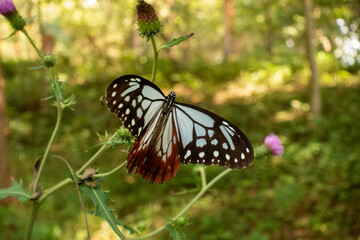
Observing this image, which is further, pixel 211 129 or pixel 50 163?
pixel 50 163

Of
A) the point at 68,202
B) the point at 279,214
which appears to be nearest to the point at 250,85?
the point at 279,214

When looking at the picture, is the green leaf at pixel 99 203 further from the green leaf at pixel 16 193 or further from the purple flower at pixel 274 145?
the purple flower at pixel 274 145

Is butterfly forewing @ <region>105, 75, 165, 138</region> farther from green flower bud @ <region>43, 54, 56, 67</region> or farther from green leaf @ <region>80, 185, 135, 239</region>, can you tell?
green flower bud @ <region>43, 54, 56, 67</region>

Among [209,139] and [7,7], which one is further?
[7,7]

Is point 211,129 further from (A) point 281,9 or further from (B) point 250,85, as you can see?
(B) point 250,85

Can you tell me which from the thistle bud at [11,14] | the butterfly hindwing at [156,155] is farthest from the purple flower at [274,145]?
the thistle bud at [11,14]

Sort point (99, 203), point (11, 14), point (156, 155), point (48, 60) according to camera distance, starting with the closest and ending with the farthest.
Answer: point (99, 203) < point (156, 155) < point (48, 60) < point (11, 14)


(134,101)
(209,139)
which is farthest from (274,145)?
(134,101)

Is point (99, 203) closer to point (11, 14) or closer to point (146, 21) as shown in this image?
point (146, 21)
